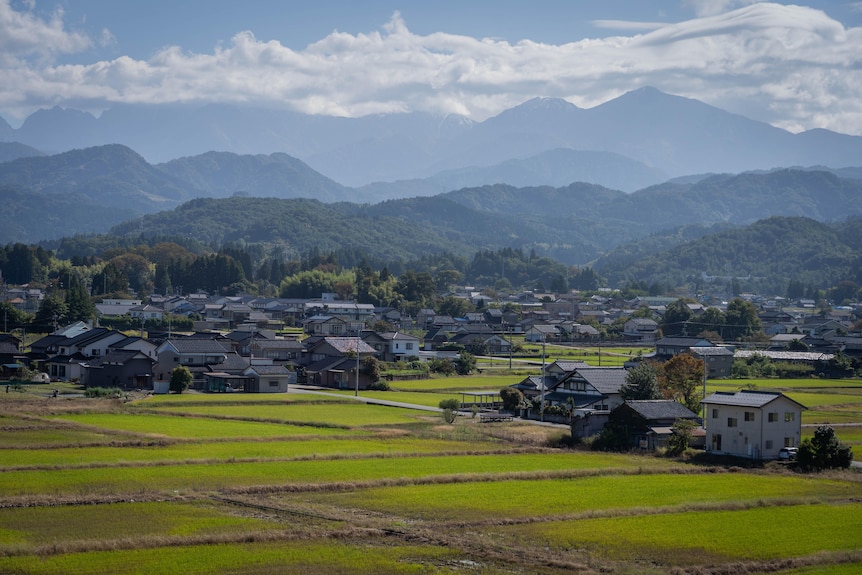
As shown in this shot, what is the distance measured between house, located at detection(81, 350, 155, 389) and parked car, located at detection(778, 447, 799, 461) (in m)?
30.8

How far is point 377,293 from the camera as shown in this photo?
355 ft

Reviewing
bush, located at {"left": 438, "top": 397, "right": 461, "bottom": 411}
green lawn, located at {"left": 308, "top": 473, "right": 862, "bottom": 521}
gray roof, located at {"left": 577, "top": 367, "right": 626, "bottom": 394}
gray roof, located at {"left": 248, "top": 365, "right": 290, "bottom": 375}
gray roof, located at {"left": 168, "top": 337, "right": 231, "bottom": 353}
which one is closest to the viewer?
green lawn, located at {"left": 308, "top": 473, "right": 862, "bottom": 521}

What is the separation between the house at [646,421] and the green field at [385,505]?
1.53 m

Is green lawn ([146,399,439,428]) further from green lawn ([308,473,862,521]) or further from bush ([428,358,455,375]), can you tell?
bush ([428,358,455,375])

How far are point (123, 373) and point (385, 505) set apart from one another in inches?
1162

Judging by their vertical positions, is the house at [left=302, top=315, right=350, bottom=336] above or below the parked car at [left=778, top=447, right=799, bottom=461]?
above

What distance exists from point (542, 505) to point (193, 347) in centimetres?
3317

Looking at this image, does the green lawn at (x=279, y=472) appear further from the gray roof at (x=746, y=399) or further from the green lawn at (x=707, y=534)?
the green lawn at (x=707, y=534)

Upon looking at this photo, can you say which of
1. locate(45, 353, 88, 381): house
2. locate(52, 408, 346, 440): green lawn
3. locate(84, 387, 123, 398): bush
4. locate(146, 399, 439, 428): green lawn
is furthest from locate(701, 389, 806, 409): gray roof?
locate(45, 353, 88, 381): house

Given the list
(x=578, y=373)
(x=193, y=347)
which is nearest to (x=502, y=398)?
(x=578, y=373)

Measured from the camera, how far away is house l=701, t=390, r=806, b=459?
96.7ft

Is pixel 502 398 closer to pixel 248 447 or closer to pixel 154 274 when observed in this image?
pixel 248 447

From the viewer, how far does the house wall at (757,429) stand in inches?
1160

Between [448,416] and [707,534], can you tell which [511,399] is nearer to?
[448,416]
